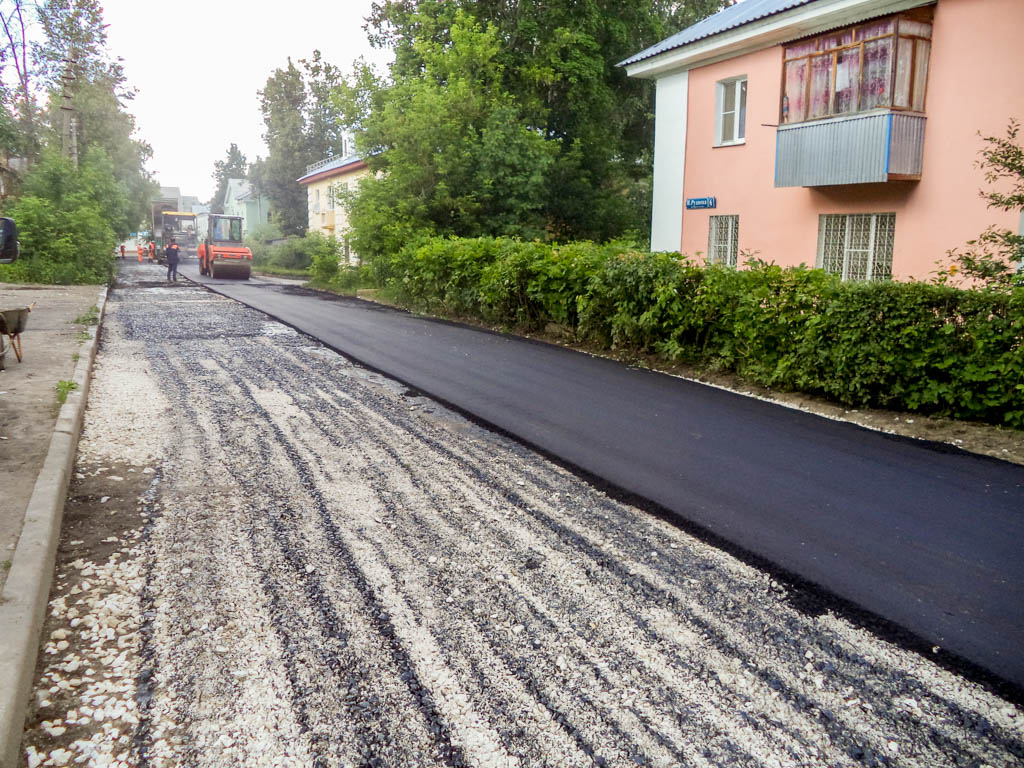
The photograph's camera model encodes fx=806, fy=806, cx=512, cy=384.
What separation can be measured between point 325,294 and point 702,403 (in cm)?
1917

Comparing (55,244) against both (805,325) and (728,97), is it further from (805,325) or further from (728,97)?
(805,325)

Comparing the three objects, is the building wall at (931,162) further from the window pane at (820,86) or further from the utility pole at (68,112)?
the utility pole at (68,112)

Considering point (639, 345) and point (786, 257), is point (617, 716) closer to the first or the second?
point (639, 345)

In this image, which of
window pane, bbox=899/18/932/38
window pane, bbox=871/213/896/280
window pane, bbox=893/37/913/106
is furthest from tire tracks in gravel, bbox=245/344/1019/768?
window pane, bbox=899/18/932/38

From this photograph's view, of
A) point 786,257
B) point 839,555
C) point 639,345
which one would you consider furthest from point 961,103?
point 839,555

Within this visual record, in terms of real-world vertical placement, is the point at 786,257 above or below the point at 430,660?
above

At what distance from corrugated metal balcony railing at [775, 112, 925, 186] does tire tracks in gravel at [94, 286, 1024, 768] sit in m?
12.9

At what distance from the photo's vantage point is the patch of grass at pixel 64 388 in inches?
315

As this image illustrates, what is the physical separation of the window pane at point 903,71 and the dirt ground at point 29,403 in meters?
15.4

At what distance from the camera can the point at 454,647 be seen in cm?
359

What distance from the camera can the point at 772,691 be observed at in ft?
10.8

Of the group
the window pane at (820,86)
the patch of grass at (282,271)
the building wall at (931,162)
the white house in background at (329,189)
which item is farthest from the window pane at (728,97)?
the patch of grass at (282,271)

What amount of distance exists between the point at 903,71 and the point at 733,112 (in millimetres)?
5475

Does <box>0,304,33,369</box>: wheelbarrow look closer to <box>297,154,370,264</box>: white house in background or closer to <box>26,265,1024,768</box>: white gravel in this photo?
<box>26,265,1024,768</box>: white gravel
